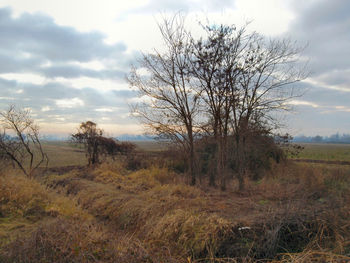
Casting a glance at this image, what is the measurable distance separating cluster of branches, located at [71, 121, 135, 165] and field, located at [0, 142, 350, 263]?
7.26 metres

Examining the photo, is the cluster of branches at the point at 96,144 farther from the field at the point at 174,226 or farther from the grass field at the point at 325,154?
the grass field at the point at 325,154

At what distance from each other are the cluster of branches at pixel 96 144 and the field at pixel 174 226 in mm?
7259

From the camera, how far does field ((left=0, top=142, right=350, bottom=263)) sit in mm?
4172

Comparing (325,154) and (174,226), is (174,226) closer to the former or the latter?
(174,226)

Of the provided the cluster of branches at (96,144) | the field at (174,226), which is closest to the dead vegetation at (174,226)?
the field at (174,226)

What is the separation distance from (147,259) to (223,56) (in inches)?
301

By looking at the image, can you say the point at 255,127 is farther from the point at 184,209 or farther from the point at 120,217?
the point at 120,217

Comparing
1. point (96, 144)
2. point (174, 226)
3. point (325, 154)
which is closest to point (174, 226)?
point (174, 226)

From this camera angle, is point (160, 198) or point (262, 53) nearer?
point (160, 198)

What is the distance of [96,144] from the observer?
17297 mm

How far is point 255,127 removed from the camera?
35.0ft

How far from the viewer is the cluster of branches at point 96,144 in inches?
665

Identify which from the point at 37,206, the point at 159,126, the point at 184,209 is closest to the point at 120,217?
the point at 184,209

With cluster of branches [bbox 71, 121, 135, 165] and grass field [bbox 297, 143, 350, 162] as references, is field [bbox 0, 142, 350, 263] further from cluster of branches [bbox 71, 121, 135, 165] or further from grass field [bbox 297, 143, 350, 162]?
cluster of branches [bbox 71, 121, 135, 165]
